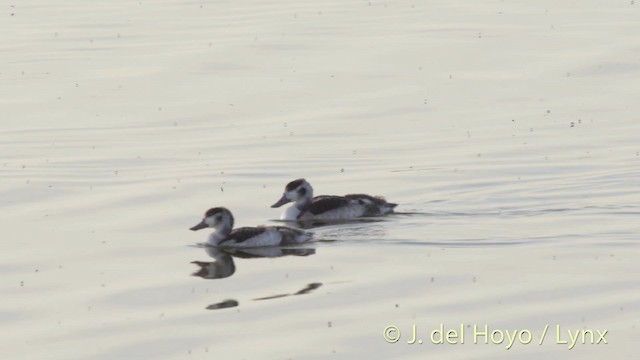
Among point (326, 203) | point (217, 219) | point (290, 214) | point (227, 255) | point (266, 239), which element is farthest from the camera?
point (290, 214)

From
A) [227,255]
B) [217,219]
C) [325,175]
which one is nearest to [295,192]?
[217,219]

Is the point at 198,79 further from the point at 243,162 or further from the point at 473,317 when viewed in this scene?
the point at 473,317

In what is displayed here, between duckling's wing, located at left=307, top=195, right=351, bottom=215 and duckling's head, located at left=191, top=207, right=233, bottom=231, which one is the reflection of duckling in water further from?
duckling's wing, located at left=307, top=195, right=351, bottom=215

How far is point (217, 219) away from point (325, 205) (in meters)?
2.01

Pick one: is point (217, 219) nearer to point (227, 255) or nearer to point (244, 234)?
point (244, 234)

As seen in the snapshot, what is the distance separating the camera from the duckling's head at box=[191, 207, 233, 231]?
20.9m

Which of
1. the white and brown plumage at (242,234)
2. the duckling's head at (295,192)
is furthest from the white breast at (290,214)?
the white and brown plumage at (242,234)

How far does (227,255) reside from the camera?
2061 cm

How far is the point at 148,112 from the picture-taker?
29.7m

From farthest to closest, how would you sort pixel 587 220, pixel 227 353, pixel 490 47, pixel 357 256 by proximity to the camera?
pixel 490 47 < pixel 587 220 < pixel 357 256 < pixel 227 353

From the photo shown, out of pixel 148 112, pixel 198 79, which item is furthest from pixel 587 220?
pixel 198 79

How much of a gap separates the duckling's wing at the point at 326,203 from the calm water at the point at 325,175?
372 mm

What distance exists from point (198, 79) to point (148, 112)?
304 centimetres

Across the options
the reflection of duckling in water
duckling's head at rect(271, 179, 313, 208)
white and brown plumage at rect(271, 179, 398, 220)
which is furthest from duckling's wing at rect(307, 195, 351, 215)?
the reflection of duckling in water
